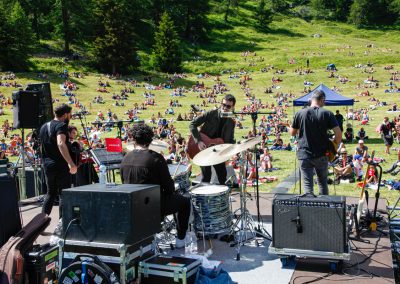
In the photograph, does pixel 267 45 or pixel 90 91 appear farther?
pixel 267 45

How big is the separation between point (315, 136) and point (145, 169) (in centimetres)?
246

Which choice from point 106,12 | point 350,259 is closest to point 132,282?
point 350,259

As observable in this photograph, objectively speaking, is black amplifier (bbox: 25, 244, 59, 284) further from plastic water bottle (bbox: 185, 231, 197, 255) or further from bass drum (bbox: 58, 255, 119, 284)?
plastic water bottle (bbox: 185, 231, 197, 255)

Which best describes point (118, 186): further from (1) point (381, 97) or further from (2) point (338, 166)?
(1) point (381, 97)

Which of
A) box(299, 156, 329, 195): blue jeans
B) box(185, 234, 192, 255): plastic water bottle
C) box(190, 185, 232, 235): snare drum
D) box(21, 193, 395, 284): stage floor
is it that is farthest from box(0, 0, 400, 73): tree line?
box(21, 193, 395, 284): stage floor

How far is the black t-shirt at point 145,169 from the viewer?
5539 mm

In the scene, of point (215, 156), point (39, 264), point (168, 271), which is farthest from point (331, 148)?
point (39, 264)

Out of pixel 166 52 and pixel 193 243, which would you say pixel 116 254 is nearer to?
pixel 193 243

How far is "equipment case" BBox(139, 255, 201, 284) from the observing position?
4641mm

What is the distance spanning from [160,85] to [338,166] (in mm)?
36420

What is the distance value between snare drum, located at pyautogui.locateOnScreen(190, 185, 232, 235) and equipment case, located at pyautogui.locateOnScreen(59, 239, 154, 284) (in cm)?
136

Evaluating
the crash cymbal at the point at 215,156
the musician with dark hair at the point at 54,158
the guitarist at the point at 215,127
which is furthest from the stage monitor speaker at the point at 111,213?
the guitarist at the point at 215,127

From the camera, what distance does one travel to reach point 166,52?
5684 cm

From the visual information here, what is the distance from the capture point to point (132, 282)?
471cm
